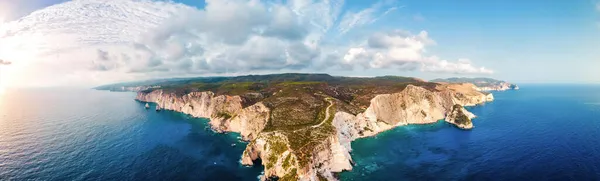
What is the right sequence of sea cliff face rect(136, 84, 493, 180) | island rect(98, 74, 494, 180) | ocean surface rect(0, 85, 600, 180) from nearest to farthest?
sea cliff face rect(136, 84, 493, 180), island rect(98, 74, 494, 180), ocean surface rect(0, 85, 600, 180)

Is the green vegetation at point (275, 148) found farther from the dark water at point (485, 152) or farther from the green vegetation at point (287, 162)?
the dark water at point (485, 152)

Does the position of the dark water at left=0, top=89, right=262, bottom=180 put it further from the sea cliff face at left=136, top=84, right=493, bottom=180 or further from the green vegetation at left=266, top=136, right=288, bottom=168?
the sea cliff face at left=136, top=84, right=493, bottom=180

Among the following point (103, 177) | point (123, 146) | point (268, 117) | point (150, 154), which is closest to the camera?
point (103, 177)

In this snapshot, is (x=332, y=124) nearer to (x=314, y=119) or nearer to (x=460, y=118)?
(x=314, y=119)

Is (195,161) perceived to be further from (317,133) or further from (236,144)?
(317,133)

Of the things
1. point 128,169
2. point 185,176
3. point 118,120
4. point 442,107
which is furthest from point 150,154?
point 442,107

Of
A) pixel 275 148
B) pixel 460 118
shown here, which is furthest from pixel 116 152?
pixel 460 118

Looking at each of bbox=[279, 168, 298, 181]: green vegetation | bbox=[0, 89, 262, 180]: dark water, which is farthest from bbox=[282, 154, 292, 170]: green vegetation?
bbox=[0, 89, 262, 180]: dark water
